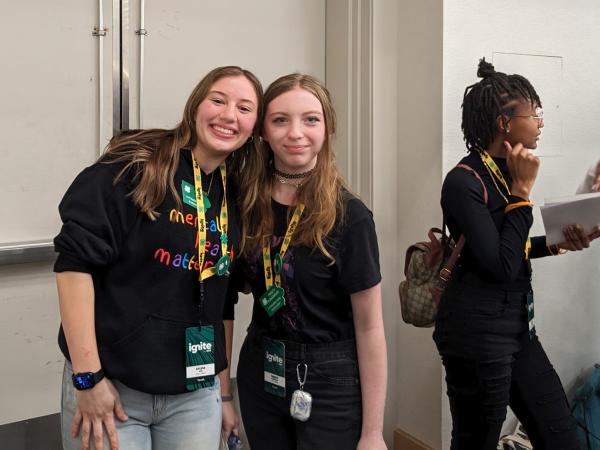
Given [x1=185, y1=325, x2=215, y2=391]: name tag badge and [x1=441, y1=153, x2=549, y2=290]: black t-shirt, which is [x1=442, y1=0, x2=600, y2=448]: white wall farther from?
[x1=185, y1=325, x2=215, y2=391]: name tag badge

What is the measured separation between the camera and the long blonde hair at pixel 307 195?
130cm

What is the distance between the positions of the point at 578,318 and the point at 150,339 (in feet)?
7.44

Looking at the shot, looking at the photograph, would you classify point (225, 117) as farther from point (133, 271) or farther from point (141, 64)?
point (141, 64)

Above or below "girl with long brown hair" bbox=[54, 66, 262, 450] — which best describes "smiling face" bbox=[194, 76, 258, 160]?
above

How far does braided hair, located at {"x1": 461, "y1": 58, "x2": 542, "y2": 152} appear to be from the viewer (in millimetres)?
1706

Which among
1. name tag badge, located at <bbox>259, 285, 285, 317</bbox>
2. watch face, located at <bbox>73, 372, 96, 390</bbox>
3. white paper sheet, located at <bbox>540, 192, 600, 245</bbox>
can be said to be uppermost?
white paper sheet, located at <bbox>540, 192, 600, 245</bbox>

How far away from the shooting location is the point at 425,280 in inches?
73.5

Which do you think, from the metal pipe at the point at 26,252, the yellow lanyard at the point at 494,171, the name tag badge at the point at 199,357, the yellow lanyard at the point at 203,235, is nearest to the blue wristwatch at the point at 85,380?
the name tag badge at the point at 199,357

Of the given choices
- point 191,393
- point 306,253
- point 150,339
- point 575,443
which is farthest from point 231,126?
point 575,443

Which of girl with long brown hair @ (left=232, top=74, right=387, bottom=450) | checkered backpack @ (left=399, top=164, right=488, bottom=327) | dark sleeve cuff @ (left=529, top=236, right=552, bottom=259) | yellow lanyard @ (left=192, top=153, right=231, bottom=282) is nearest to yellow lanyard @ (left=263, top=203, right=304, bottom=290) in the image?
girl with long brown hair @ (left=232, top=74, right=387, bottom=450)

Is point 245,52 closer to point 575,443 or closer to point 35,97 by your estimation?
point 35,97

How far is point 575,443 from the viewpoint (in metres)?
1.66

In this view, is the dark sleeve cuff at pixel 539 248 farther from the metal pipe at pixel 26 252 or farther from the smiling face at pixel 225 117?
the metal pipe at pixel 26 252

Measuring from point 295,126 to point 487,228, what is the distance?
619 millimetres
